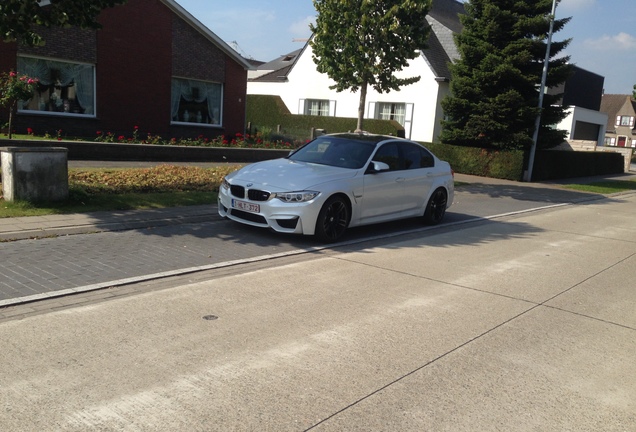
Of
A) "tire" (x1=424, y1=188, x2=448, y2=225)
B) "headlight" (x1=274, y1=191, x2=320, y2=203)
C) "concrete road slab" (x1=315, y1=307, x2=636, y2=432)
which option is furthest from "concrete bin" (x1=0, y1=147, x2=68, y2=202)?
"concrete road slab" (x1=315, y1=307, x2=636, y2=432)

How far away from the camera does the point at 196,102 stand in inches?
960

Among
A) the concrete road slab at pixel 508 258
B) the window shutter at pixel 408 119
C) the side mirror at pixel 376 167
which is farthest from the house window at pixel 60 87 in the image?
the window shutter at pixel 408 119

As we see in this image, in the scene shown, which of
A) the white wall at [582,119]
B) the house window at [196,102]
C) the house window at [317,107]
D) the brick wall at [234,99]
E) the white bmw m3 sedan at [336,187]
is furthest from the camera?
the white wall at [582,119]

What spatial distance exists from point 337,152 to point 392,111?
2592cm

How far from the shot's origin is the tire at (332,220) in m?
8.76

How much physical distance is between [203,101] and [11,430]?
73.6ft

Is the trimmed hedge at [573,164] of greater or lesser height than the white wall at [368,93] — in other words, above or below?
below

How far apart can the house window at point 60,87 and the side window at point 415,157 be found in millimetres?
14046

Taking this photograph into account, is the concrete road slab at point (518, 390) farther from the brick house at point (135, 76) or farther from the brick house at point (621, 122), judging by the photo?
the brick house at point (621, 122)

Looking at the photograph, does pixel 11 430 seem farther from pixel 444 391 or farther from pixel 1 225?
pixel 1 225

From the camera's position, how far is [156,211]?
10.3 meters

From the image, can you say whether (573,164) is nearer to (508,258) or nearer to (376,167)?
(508,258)

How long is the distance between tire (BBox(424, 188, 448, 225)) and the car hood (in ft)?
8.36

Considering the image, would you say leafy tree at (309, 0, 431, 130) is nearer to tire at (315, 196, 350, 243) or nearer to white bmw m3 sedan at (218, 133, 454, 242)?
white bmw m3 sedan at (218, 133, 454, 242)
